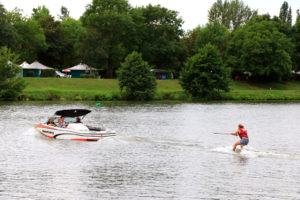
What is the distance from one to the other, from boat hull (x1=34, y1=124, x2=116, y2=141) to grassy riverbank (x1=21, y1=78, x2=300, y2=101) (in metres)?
44.0

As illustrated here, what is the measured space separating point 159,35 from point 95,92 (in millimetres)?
38511

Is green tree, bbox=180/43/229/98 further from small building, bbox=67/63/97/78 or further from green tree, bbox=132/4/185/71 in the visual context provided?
small building, bbox=67/63/97/78

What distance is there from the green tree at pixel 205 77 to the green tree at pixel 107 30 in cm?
2662

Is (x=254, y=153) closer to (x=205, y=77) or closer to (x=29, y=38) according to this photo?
(x=205, y=77)

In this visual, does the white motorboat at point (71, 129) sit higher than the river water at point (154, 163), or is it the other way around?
the white motorboat at point (71, 129)

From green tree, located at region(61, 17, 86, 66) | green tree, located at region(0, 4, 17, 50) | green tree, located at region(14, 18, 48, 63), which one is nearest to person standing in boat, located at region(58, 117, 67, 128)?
green tree, located at region(0, 4, 17, 50)

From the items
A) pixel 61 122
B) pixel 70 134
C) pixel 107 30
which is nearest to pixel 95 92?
pixel 107 30

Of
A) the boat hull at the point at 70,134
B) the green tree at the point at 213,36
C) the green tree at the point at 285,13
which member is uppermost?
the green tree at the point at 285,13

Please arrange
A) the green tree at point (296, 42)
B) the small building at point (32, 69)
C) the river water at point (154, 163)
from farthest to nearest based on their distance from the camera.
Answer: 1. the green tree at point (296, 42)
2. the small building at point (32, 69)
3. the river water at point (154, 163)

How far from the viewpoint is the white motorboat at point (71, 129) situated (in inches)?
1588

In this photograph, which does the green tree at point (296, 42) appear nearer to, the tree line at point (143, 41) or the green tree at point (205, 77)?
the tree line at point (143, 41)

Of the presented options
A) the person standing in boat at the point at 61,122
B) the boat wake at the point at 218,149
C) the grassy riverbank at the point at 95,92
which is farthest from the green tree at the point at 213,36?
the boat wake at the point at 218,149

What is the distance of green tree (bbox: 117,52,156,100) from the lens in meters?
89.4

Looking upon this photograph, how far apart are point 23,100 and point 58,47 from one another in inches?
1865
